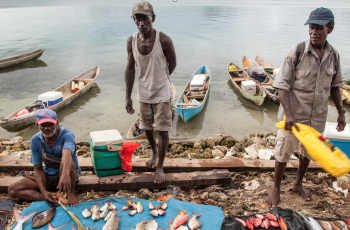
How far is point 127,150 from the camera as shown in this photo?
12.2 feet

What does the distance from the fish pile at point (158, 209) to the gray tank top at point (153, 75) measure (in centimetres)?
139

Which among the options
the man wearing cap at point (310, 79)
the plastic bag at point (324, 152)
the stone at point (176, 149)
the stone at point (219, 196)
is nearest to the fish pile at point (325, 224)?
the plastic bag at point (324, 152)

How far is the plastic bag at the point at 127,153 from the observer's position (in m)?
3.69

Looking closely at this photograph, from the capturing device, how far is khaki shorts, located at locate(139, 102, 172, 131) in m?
3.55

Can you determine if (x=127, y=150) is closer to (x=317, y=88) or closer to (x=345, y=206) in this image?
(x=317, y=88)

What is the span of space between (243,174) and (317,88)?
6.98 ft

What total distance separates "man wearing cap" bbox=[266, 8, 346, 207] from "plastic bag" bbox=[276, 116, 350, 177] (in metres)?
0.15

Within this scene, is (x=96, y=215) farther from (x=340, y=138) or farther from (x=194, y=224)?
(x=340, y=138)

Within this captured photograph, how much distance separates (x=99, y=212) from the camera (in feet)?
10.1

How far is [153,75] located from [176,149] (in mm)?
3019

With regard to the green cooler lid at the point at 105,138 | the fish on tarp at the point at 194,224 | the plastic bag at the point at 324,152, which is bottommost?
the fish on tarp at the point at 194,224

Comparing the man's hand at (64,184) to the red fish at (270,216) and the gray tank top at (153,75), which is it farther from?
the red fish at (270,216)

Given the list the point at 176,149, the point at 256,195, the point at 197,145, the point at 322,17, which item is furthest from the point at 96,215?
the point at 197,145

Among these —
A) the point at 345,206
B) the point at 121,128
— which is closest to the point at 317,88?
the point at 345,206
